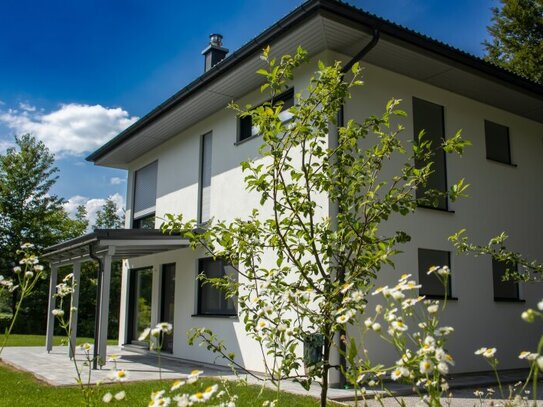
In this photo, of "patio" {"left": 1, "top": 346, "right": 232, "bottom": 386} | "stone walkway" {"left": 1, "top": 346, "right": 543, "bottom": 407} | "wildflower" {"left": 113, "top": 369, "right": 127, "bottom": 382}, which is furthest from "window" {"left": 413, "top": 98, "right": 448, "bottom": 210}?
"wildflower" {"left": 113, "top": 369, "right": 127, "bottom": 382}

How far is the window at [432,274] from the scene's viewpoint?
9.64 metres

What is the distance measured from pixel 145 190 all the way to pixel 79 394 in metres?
8.79

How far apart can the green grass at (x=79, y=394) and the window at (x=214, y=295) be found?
291 cm

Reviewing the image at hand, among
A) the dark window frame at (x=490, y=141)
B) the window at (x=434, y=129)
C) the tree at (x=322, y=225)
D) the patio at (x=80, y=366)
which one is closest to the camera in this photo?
the tree at (x=322, y=225)

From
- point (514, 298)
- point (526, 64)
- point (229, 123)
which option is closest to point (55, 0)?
point (229, 123)

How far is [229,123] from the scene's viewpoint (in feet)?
37.9

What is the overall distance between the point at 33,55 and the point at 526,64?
14697mm

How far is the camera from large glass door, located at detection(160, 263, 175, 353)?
43.5 ft

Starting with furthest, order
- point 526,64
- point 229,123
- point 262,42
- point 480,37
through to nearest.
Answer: point 480,37
point 526,64
point 229,123
point 262,42

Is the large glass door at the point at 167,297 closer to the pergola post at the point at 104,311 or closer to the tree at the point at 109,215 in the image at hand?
the pergola post at the point at 104,311

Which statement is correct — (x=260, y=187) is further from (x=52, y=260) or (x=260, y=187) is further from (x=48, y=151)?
(x=48, y=151)

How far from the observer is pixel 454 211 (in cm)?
1013

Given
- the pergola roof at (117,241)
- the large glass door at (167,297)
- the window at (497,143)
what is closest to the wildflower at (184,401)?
the pergola roof at (117,241)

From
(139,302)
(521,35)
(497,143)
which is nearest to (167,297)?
(139,302)
